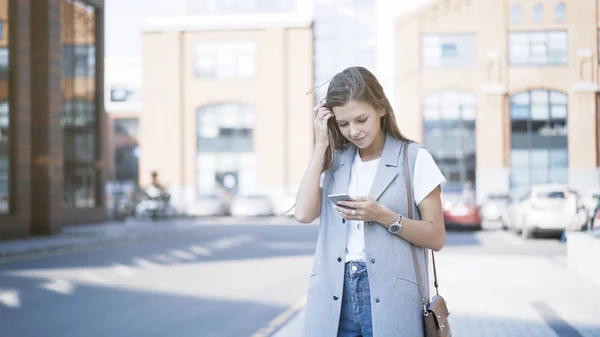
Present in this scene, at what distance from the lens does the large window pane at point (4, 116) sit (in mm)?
23500

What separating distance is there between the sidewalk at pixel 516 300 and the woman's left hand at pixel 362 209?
4.92m

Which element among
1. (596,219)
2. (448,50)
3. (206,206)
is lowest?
(206,206)

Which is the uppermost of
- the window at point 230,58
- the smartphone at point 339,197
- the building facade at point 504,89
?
the window at point 230,58

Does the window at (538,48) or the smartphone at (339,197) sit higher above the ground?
the window at (538,48)

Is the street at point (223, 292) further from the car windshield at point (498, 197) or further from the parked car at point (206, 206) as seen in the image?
the parked car at point (206, 206)

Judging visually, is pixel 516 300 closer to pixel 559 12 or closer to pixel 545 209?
pixel 559 12

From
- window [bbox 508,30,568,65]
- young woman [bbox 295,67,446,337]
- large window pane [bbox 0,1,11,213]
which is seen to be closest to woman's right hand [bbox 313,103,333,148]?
young woman [bbox 295,67,446,337]

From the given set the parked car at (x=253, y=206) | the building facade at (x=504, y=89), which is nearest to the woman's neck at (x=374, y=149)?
the building facade at (x=504, y=89)

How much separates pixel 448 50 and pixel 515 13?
13592 mm

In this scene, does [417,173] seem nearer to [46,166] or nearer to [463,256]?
[463,256]

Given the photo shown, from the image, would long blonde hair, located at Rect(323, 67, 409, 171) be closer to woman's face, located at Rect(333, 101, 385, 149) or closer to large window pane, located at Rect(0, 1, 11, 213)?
woman's face, located at Rect(333, 101, 385, 149)

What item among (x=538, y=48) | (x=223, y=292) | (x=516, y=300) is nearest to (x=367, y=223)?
(x=516, y=300)

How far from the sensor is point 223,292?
39.1 ft

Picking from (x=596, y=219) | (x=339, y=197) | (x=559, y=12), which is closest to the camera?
(x=339, y=197)
